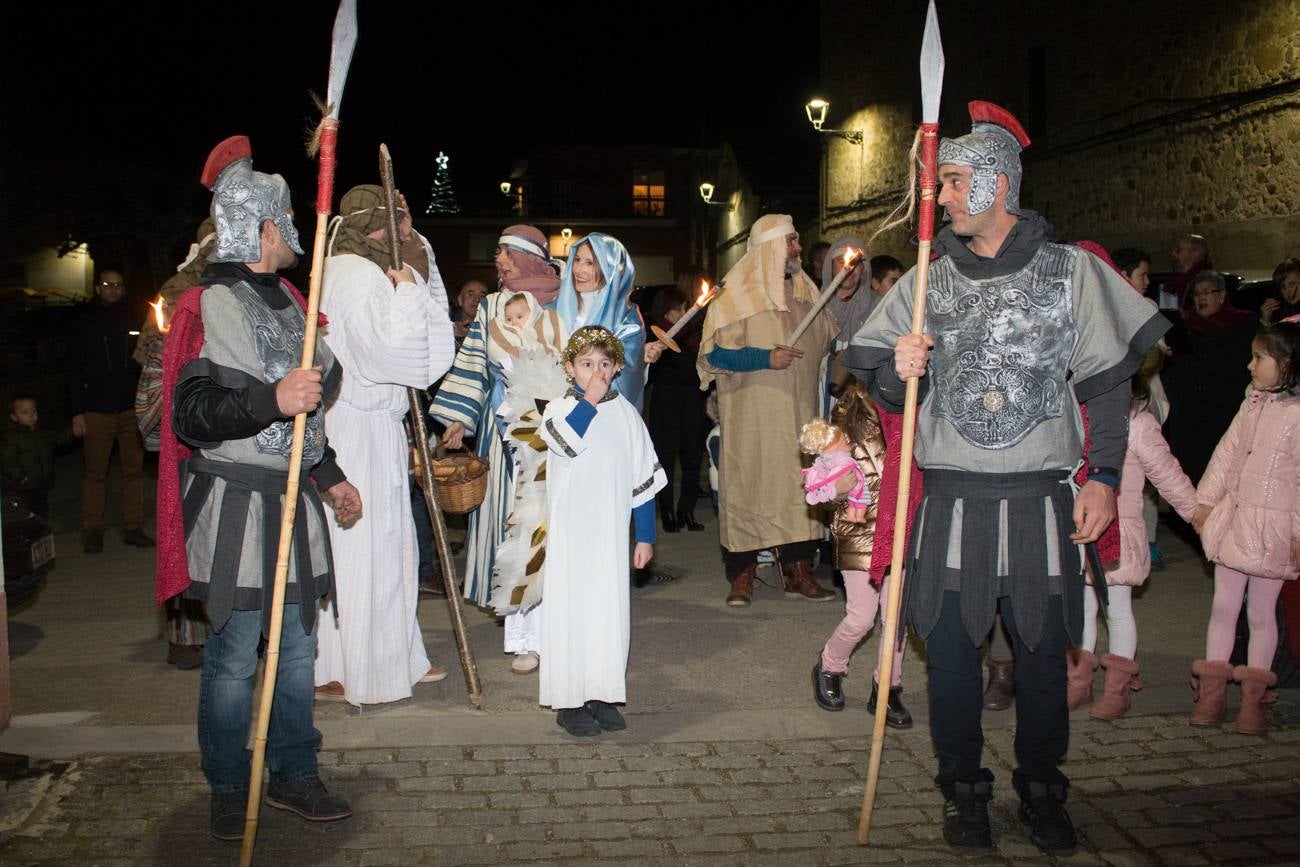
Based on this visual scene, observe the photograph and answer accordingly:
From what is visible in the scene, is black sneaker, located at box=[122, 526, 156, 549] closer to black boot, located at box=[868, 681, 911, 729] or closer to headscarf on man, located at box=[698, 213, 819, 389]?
headscarf on man, located at box=[698, 213, 819, 389]

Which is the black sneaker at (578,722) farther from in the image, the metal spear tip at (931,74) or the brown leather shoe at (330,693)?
the metal spear tip at (931,74)

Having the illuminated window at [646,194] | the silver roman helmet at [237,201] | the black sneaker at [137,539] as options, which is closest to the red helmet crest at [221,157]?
the silver roman helmet at [237,201]

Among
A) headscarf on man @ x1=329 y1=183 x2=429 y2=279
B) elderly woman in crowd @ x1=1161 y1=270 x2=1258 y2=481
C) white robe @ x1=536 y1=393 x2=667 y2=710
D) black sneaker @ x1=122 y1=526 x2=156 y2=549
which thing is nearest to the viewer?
white robe @ x1=536 y1=393 x2=667 y2=710

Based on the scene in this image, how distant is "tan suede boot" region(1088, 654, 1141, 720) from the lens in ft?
16.6

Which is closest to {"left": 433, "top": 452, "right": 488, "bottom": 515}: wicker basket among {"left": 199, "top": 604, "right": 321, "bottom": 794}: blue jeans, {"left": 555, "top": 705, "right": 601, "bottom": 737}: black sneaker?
{"left": 555, "top": 705, "right": 601, "bottom": 737}: black sneaker

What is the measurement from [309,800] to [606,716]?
1.39 metres

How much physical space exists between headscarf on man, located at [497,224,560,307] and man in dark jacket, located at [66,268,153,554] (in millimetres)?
4255

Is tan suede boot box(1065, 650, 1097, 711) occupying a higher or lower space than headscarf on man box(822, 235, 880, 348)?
lower

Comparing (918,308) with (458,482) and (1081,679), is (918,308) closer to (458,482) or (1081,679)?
(1081,679)

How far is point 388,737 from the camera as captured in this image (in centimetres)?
481

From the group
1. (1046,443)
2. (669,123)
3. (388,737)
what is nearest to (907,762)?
(1046,443)

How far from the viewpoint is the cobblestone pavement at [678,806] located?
377 centimetres

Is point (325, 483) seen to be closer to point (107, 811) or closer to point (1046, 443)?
point (107, 811)

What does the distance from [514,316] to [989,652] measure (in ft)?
9.59
